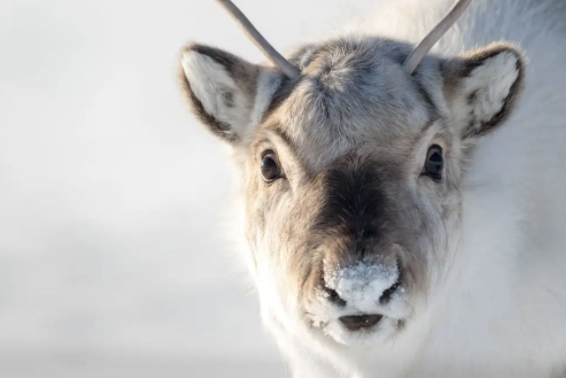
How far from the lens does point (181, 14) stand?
16594mm

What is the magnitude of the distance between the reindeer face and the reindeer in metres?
0.01

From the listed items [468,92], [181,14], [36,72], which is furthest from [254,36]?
[36,72]

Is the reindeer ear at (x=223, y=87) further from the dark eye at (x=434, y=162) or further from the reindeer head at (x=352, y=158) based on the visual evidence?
the dark eye at (x=434, y=162)

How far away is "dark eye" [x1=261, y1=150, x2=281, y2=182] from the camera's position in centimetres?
725

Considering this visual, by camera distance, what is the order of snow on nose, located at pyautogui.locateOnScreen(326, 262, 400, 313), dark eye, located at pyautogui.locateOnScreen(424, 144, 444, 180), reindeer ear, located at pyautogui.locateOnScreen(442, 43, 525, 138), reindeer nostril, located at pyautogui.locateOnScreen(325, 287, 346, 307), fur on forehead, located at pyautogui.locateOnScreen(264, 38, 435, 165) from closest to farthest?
snow on nose, located at pyautogui.locateOnScreen(326, 262, 400, 313) → reindeer nostril, located at pyautogui.locateOnScreen(325, 287, 346, 307) → fur on forehead, located at pyautogui.locateOnScreen(264, 38, 435, 165) → dark eye, located at pyautogui.locateOnScreen(424, 144, 444, 180) → reindeer ear, located at pyautogui.locateOnScreen(442, 43, 525, 138)

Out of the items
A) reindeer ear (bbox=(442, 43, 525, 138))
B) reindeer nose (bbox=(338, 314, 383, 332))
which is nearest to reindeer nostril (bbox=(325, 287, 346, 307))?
reindeer nose (bbox=(338, 314, 383, 332))

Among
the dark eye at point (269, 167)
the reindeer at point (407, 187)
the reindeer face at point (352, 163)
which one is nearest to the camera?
the reindeer face at point (352, 163)

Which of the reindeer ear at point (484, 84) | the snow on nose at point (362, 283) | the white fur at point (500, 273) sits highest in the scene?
the reindeer ear at point (484, 84)

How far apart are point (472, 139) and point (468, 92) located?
0.31 metres

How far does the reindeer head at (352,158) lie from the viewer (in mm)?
6348

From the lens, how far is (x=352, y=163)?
673 centimetres

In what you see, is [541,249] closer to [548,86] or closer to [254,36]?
[548,86]

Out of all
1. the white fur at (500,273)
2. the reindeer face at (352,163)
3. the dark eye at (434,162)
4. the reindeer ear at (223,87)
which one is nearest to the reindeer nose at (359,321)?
the reindeer face at (352,163)

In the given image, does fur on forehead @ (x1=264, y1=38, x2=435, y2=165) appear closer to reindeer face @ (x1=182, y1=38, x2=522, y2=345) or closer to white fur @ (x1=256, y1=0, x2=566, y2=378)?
reindeer face @ (x1=182, y1=38, x2=522, y2=345)
